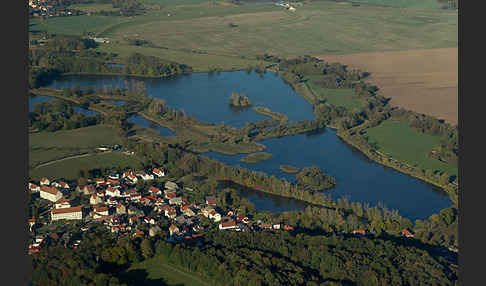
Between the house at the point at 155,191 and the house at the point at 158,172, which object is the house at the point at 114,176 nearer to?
the house at the point at 158,172

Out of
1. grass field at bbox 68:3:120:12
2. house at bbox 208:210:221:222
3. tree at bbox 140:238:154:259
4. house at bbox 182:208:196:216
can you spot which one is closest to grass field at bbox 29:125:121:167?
house at bbox 182:208:196:216

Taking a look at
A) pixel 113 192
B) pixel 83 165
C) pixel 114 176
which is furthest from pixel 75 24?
pixel 113 192

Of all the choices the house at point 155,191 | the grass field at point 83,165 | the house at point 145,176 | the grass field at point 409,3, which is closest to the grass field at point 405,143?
the house at point 145,176

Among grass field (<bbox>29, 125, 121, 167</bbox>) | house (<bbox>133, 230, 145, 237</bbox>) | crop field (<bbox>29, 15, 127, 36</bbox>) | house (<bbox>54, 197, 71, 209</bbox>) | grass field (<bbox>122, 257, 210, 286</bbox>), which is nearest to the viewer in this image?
grass field (<bbox>122, 257, 210, 286</bbox>)

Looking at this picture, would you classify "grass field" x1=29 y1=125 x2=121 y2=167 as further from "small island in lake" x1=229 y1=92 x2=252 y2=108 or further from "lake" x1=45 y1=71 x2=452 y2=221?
"small island in lake" x1=229 y1=92 x2=252 y2=108

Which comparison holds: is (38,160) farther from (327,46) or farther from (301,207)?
(327,46)

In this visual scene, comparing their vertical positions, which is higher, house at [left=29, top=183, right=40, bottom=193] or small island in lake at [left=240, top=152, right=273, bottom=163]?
small island in lake at [left=240, top=152, right=273, bottom=163]

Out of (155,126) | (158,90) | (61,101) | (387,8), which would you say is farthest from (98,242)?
(387,8)
